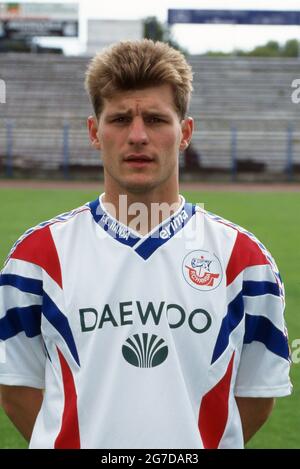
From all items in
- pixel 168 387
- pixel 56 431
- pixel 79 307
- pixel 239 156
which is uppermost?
pixel 79 307

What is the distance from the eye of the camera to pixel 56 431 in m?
1.94

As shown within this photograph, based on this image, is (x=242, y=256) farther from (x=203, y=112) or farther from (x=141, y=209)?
(x=203, y=112)

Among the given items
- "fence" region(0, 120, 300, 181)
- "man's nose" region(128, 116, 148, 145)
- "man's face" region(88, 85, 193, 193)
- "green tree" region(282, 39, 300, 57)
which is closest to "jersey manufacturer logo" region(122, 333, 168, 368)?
"man's face" region(88, 85, 193, 193)

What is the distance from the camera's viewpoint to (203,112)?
2891 cm

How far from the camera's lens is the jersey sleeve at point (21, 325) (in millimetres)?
2004

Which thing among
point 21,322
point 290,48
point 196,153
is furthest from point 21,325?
point 290,48

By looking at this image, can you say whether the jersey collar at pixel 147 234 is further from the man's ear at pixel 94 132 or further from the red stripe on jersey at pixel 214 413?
the red stripe on jersey at pixel 214 413

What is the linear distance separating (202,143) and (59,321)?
986 inches

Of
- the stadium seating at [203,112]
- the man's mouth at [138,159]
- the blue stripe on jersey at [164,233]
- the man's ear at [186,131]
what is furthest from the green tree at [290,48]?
the man's mouth at [138,159]

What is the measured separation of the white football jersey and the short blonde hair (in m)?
0.30

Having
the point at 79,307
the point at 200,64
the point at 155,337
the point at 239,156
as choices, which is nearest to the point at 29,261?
the point at 79,307

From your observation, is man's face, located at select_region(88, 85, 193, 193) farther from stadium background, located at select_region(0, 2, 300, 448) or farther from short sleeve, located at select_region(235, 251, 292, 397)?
stadium background, located at select_region(0, 2, 300, 448)

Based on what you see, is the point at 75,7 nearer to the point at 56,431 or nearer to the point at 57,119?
the point at 57,119

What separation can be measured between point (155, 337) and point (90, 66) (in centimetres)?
73
